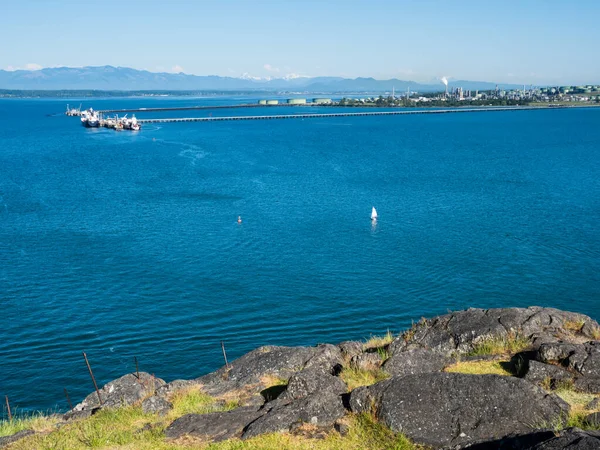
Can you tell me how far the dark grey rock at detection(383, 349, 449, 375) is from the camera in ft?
67.7

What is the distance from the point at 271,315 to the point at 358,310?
5998 mm

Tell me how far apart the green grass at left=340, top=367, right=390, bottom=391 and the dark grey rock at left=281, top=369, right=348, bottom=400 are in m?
1.09

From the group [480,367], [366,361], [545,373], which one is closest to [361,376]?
[366,361]

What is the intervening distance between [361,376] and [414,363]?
1.98m

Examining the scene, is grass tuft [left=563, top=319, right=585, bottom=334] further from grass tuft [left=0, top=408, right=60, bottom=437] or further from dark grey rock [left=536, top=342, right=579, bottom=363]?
grass tuft [left=0, top=408, right=60, bottom=437]

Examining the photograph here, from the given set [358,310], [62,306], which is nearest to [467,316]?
[358,310]

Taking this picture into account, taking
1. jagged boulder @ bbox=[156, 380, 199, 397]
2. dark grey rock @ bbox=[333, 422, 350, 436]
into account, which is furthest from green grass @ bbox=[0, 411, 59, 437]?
dark grey rock @ bbox=[333, 422, 350, 436]

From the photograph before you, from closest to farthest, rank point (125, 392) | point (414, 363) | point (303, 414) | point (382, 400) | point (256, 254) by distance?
1. point (382, 400)
2. point (303, 414)
3. point (414, 363)
4. point (125, 392)
5. point (256, 254)

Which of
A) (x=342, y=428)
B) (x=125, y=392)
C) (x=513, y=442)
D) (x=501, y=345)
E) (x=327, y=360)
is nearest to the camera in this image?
(x=513, y=442)

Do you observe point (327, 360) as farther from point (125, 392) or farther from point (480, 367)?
point (125, 392)

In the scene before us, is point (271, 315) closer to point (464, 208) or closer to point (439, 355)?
point (439, 355)

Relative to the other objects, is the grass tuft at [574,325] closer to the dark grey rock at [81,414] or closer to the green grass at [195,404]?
the green grass at [195,404]

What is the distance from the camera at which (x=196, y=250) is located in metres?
54.7

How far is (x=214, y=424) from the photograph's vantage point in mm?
17562
